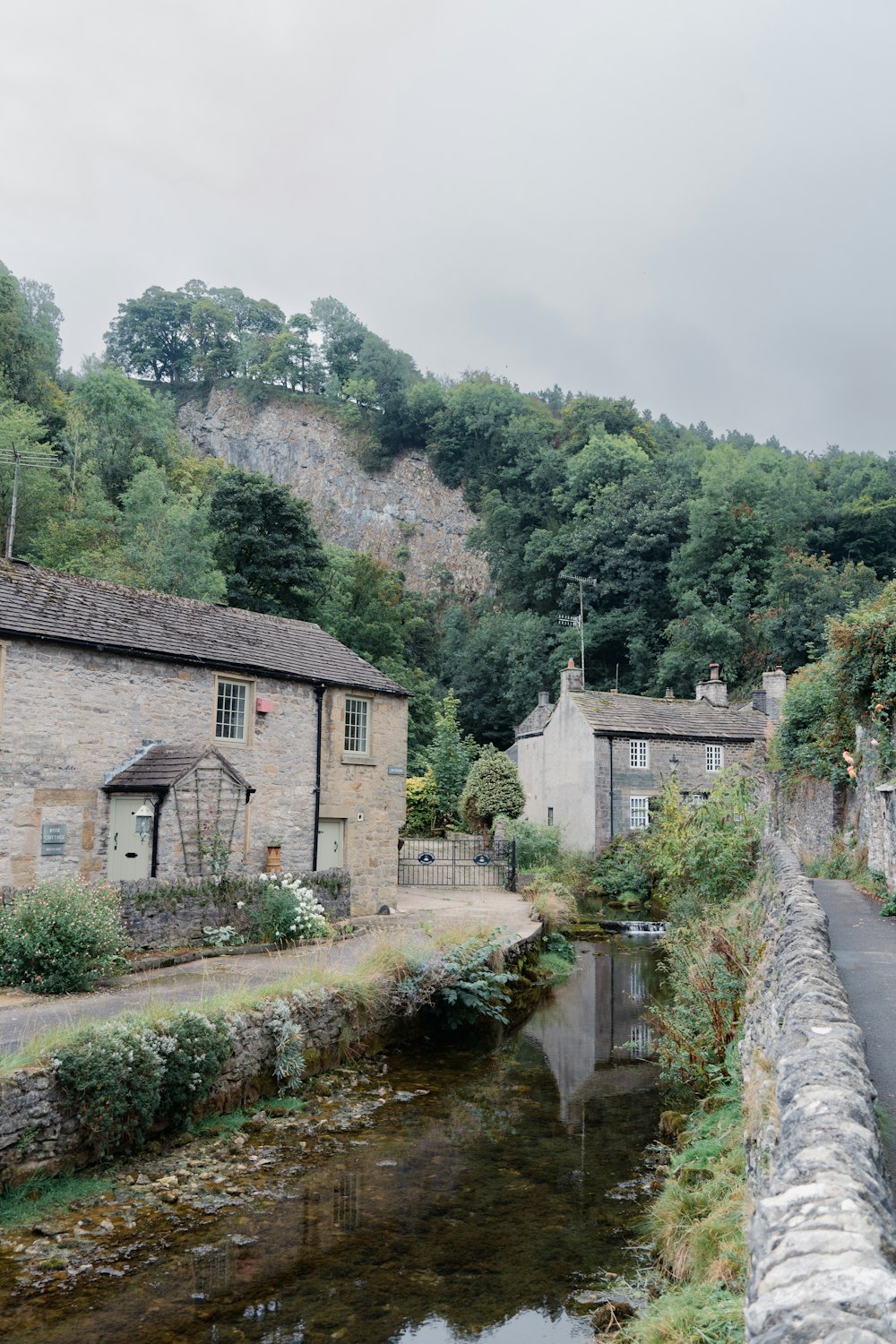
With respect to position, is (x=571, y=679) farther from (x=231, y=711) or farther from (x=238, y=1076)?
(x=238, y=1076)

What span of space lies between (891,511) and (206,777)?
4730cm

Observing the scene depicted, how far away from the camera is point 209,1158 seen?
9.50 meters

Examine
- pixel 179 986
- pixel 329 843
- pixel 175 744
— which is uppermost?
pixel 175 744

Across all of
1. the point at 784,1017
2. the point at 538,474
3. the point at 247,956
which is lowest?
the point at 247,956

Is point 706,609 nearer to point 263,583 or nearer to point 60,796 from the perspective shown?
point 263,583

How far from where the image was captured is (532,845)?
30891 mm

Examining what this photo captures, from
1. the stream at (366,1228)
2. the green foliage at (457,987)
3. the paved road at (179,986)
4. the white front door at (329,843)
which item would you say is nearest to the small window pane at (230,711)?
the white front door at (329,843)

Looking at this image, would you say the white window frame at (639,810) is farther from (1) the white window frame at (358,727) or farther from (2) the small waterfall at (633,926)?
(1) the white window frame at (358,727)

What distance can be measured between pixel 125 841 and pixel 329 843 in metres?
5.82

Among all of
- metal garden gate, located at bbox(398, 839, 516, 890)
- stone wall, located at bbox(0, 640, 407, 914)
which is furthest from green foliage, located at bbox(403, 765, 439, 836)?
stone wall, located at bbox(0, 640, 407, 914)

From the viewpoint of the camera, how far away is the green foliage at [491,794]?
3466 centimetres

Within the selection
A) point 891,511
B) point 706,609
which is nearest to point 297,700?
point 706,609

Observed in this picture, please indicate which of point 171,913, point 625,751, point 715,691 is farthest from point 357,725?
point 715,691

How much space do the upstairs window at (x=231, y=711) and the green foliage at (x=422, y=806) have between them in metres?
19.7
